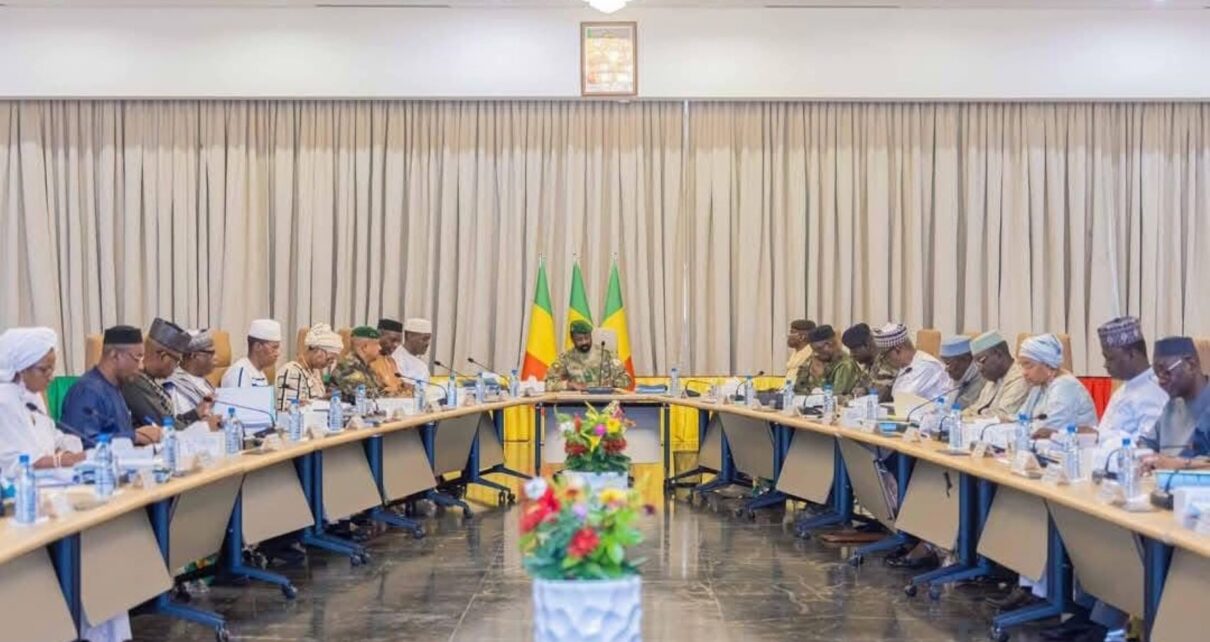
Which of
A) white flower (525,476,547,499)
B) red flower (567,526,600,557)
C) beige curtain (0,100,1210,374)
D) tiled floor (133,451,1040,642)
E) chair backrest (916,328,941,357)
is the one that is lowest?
tiled floor (133,451,1040,642)

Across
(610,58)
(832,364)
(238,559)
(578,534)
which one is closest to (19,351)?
(238,559)

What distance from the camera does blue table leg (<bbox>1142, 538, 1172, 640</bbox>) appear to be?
12.3ft

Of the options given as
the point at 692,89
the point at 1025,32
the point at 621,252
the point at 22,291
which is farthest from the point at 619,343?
the point at 22,291

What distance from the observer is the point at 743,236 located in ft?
37.1

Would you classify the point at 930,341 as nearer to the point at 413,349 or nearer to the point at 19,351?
the point at 413,349

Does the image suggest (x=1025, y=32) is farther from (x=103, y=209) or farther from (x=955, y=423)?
(x=103, y=209)

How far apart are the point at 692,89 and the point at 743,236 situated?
1.37 metres

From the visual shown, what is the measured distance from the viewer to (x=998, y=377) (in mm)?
6633

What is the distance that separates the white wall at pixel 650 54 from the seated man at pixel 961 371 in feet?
14.9

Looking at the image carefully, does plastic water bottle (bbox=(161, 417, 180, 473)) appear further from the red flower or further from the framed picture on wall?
the framed picture on wall

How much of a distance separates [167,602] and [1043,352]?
3880mm

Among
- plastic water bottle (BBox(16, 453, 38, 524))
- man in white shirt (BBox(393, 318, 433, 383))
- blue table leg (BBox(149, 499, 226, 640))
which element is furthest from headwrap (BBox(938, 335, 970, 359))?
plastic water bottle (BBox(16, 453, 38, 524))

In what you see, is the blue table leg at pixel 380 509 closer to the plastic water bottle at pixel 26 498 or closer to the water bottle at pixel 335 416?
the water bottle at pixel 335 416

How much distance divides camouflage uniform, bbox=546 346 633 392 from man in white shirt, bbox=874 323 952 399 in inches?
102
